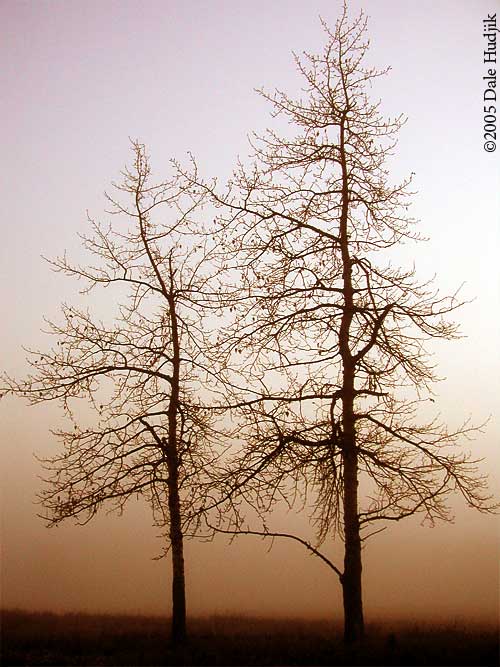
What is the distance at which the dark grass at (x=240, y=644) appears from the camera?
1135cm

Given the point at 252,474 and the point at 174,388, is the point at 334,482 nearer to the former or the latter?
the point at 252,474

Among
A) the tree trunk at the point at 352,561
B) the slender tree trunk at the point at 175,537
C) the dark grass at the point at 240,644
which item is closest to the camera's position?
the dark grass at the point at 240,644

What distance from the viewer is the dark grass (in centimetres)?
1135

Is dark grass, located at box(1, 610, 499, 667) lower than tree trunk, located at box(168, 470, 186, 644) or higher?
lower

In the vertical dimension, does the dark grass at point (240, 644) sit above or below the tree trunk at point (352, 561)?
below

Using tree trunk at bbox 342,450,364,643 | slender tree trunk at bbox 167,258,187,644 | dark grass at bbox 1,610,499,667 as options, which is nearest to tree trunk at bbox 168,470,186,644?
slender tree trunk at bbox 167,258,187,644

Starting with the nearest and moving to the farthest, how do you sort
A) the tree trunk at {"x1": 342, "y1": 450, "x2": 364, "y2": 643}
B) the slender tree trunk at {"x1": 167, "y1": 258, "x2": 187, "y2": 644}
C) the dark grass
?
the dark grass, the tree trunk at {"x1": 342, "y1": 450, "x2": 364, "y2": 643}, the slender tree trunk at {"x1": 167, "y1": 258, "x2": 187, "y2": 644}

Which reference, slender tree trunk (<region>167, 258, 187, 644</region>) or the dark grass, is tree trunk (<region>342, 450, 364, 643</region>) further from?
slender tree trunk (<region>167, 258, 187, 644</region>)

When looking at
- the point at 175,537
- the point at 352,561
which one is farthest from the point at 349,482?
the point at 175,537

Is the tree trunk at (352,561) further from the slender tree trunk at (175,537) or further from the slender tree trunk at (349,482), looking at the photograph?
the slender tree trunk at (175,537)

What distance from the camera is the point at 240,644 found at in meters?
12.1

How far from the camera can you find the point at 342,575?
11.9 meters

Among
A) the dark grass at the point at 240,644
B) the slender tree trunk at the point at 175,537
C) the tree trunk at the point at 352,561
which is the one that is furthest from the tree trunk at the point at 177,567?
the tree trunk at the point at 352,561

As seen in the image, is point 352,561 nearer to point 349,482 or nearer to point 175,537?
point 349,482
